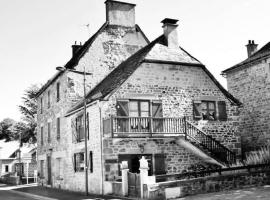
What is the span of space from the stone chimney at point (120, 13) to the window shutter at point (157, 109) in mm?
8895

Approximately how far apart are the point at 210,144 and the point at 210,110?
2.76 m

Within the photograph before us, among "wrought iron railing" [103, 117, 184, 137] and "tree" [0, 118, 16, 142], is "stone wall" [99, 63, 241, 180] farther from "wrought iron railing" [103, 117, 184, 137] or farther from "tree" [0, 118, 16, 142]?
"tree" [0, 118, 16, 142]

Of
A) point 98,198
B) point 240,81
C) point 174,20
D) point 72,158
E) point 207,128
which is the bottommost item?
point 98,198

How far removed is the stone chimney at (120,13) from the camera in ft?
93.9

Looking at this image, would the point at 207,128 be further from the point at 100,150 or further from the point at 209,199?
the point at 209,199

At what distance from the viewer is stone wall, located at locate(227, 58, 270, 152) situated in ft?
87.9

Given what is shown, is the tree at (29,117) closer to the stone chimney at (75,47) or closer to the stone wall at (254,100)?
the stone chimney at (75,47)

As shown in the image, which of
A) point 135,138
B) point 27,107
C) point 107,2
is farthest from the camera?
point 27,107

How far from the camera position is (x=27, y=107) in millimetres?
57375

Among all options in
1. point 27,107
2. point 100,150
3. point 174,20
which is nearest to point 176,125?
point 100,150

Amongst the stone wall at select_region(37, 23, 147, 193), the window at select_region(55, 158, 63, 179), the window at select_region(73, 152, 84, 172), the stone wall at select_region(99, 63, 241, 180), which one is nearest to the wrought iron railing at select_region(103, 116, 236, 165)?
the stone wall at select_region(99, 63, 241, 180)

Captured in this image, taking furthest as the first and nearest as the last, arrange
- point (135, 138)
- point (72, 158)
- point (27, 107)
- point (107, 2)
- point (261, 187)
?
point (27, 107) < point (107, 2) < point (72, 158) < point (135, 138) < point (261, 187)

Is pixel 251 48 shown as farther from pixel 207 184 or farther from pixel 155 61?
pixel 207 184

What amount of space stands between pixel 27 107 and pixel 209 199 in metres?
46.2
